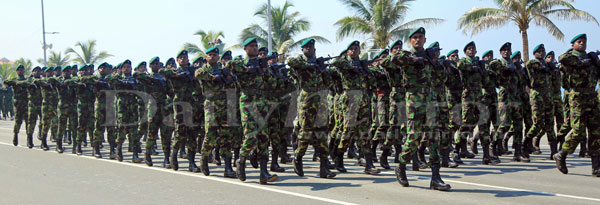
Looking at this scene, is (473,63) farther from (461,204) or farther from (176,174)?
(176,174)

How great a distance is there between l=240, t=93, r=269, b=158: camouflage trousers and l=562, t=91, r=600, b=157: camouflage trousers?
4100 mm

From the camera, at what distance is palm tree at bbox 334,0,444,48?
2578 cm

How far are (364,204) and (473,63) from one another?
409 cm

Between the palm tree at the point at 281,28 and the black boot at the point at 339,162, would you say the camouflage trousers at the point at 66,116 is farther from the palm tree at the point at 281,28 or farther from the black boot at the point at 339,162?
the palm tree at the point at 281,28

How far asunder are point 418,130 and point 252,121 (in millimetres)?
2079

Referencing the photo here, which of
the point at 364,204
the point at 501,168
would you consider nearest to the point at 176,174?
the point at 364,204

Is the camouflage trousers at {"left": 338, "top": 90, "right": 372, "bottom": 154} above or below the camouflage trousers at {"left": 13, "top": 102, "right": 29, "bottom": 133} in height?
below

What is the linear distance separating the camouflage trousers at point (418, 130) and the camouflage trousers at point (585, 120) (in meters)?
2.25

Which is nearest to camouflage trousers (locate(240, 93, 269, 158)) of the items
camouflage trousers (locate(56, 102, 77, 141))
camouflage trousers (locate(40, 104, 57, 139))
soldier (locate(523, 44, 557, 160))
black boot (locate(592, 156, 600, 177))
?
black boot (locate(592, 156, 600, 177))

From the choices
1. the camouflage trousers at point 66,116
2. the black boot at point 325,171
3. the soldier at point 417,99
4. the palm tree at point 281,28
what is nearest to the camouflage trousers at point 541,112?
the soldier at point 417,99

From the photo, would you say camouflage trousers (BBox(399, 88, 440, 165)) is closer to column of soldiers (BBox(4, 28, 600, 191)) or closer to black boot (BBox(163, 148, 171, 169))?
column of soldiers (BBox(4, 28, 600, 191))

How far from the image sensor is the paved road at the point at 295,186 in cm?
584

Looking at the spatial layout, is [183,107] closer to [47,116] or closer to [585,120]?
[47,116]

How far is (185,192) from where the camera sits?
6.38 meters
